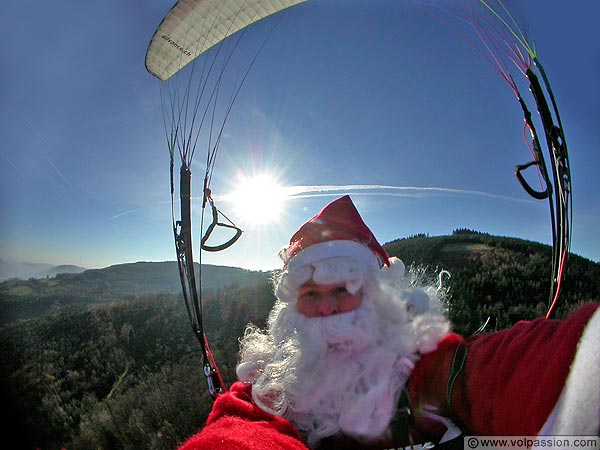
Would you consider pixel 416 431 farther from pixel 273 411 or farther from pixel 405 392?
pixel 273 411

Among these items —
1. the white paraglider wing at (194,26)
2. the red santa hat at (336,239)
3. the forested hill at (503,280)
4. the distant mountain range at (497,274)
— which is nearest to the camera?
the red santa hat at (336,239)

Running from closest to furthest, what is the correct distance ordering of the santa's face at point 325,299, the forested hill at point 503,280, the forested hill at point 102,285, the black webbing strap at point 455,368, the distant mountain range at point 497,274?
the black webbing strap at point 455,368 → the santa's face at point 325,299 → the forested hill at point 503,280 → the distant mountain range at point 497,274 → the forested hill at point 102,285

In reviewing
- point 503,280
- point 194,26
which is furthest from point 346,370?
point 503,280

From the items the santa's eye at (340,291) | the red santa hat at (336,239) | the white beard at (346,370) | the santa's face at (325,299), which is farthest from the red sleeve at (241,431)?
the red santa hat at (336,239)

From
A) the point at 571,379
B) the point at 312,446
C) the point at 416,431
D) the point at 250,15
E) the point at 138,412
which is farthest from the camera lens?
the point at 138,412

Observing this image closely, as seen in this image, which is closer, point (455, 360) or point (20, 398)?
point (455, 360)

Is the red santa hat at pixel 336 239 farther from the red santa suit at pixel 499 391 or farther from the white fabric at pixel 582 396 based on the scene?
the white fabric at pixel 582 396

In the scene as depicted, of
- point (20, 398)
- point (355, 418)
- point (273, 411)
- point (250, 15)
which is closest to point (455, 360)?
point (355, 418)
